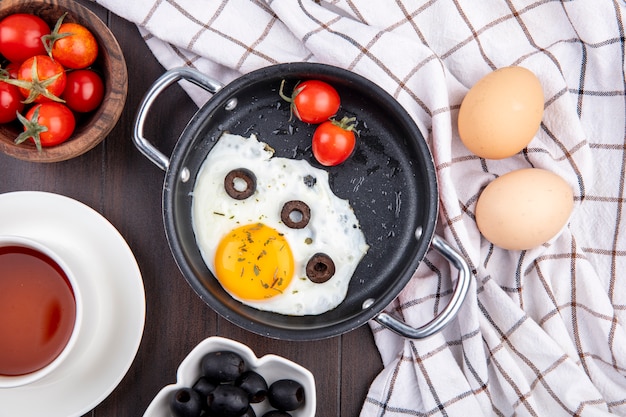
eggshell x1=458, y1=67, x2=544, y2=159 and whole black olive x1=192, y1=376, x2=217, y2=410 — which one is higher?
eggshell x1=458, y1=67, x2=544, y2=159

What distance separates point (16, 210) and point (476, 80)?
0.75m

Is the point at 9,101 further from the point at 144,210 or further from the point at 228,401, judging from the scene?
the point at 228,401

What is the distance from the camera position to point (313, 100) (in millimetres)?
1082

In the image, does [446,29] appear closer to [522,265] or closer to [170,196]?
[522,265]

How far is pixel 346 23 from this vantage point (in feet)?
3.81

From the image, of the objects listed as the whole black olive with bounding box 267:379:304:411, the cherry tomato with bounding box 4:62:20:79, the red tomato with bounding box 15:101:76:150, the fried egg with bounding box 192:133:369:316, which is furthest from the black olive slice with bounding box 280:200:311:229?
the cherry tomato with bounding box 4:62:20:79

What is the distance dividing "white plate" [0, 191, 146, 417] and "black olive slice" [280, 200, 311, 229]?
236mm

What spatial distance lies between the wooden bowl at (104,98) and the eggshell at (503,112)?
53 centimetres

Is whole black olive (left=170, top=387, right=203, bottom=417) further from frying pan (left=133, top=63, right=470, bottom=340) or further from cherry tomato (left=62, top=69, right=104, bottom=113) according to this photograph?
cherry tomato (left=62, top=69, right=104, bottom=113)

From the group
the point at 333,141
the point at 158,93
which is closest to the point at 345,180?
the point at 333,141

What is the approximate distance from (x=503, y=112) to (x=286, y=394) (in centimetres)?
52

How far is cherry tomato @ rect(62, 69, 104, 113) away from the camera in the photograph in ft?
3.53

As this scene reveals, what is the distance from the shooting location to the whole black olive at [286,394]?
103 cm

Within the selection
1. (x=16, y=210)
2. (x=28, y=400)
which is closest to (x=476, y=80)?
(x=16, y=210)
